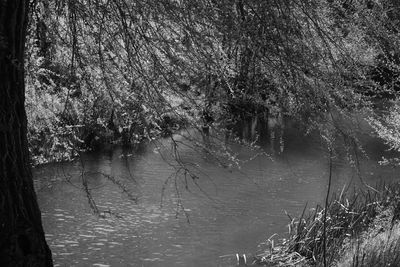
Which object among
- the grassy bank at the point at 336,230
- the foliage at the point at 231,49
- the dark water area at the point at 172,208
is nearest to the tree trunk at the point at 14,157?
the foliage at the point at 231,49

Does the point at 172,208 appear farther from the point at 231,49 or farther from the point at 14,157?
the point at 14,157

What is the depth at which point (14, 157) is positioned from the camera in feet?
8.20

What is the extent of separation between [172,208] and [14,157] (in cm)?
682

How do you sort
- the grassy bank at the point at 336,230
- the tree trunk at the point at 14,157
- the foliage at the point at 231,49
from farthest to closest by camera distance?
the grassy bank at the point at 336,230 < the foliage at the point at 231,49 < the tree trunk at the point at 14,157

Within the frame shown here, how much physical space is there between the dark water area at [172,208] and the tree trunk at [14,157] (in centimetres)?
332

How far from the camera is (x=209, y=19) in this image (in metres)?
3.30

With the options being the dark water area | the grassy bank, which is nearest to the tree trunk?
the dark water area

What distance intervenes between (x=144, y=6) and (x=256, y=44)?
78 centimetres

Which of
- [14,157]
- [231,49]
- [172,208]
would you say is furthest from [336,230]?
[14,157]

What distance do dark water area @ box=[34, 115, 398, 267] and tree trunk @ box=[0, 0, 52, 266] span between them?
3317mm

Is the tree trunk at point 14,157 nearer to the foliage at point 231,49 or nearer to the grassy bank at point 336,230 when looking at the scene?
the foliage at point 231,49

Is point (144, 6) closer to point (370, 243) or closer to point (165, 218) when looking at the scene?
point (370, 243)

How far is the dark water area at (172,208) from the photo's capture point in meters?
7.55

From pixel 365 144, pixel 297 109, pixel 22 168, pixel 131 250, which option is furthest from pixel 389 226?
pixel 365 144
